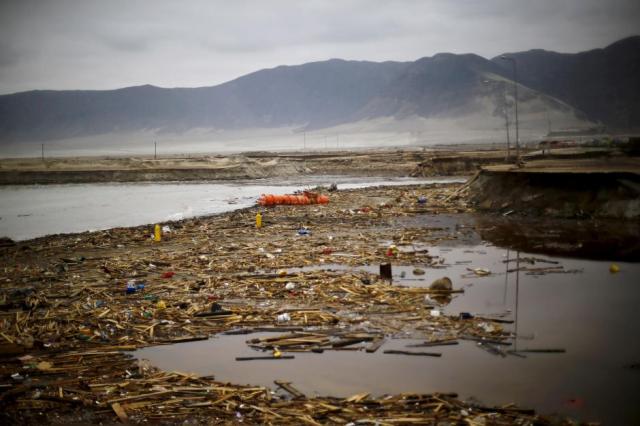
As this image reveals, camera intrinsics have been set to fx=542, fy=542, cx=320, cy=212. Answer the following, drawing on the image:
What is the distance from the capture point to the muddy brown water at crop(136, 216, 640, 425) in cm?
635

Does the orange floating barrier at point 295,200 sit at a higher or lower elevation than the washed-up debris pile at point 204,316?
higher

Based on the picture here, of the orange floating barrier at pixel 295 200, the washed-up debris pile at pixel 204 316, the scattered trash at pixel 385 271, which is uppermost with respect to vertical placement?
the orange floating barrier at pixel 295 200

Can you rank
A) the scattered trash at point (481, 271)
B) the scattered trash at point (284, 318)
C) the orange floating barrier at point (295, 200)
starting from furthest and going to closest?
the orange floating barrier at point (295, 200) → the scattered trash at point (481, 271) → the scattered trash at point (284, 318)

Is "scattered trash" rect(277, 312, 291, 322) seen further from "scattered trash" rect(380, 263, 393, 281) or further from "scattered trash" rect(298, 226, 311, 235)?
"scattered trash" rect(298, 226, 311, 235)

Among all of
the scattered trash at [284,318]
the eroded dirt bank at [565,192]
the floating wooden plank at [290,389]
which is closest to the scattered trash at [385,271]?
the scattered trash at [284,318]

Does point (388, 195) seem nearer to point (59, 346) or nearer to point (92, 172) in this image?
point (59, 346)

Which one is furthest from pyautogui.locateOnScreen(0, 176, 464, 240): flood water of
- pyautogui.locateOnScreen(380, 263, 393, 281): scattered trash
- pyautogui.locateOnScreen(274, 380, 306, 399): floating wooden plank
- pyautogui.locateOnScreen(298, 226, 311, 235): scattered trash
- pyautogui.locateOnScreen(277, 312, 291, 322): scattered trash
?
pyautogui.locateOnScreen(274, 380, 306, 399): floating wooden plank

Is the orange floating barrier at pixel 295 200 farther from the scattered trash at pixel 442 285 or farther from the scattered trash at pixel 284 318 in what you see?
the scattered trash at pixel 284 318

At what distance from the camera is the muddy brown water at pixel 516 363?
250 inches

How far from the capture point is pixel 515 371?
6.96 metres

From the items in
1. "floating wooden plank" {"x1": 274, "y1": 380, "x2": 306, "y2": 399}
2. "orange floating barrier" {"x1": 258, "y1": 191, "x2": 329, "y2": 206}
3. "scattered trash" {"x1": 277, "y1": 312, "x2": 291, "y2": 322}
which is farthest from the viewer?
"orange floating barrier" {"x1": 258, "y1": 191, "x2": 329, "y2": 206}

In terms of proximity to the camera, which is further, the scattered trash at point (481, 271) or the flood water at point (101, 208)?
the flood water at point (101, 208)

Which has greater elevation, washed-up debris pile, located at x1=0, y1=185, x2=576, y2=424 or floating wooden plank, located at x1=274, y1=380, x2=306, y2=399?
washed-up debris pile, located at x1=0, y1=185, x2=576, y2=424

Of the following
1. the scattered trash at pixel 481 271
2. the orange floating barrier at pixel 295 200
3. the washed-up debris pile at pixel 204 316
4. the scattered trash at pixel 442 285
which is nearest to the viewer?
the washed-up debris pile at pixel 204 316
